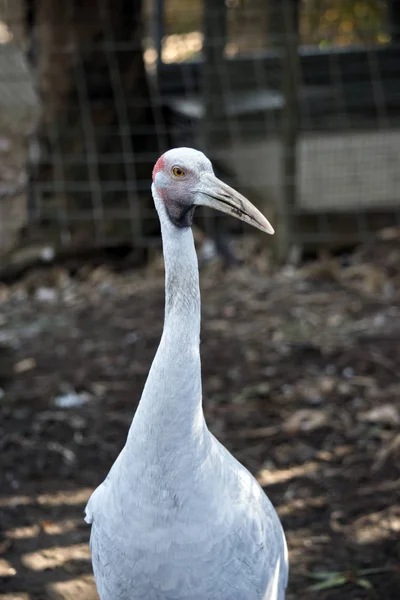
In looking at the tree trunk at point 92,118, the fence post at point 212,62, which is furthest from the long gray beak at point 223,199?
the fence post at point 212,62

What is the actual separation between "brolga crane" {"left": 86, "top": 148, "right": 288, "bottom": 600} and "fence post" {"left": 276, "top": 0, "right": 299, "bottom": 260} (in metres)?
4.24

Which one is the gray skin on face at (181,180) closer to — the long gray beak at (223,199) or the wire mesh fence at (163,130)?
the long gray beak at (223,199)

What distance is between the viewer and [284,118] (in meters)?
6.34

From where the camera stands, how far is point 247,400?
449cm

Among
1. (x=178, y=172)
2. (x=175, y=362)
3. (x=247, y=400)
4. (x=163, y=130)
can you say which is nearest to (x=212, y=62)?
(x=163, y=130)

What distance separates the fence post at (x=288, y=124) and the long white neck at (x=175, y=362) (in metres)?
4.27

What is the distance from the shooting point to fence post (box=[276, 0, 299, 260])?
620 centimetres

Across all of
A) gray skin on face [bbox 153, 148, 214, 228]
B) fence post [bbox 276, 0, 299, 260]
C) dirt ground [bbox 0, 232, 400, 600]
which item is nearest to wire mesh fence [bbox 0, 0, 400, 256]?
fence post [bbox 276, 0, 299, 260]

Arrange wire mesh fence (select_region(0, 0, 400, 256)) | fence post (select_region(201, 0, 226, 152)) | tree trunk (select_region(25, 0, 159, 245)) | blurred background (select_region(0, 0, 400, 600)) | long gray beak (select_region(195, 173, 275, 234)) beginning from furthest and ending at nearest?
fence post (select_region(201, 0, 226, 152))
tree trunk (select_region(25, 0, 159, 245))
wire mesh fence (select_region(0, 0, 400, 256))
blurred background (select_region(0, 0, 400, 600))
long gray beak (select_region(195, 173, 275, 234))

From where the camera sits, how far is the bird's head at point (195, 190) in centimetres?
218

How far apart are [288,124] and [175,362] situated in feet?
14.4

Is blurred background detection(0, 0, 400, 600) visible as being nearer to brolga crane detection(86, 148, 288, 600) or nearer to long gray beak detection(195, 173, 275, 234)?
brolga crane detection(86, 148, 288, 600)

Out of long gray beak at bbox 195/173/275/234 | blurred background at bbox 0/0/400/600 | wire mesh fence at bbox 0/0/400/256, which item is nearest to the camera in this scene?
long gray beak at bbox 195/173/275/234

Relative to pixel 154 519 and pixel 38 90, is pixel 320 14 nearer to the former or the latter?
pixel 38 90
